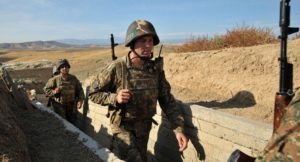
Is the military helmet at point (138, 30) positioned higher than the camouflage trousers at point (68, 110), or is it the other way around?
the military helmet at point (138, 30)

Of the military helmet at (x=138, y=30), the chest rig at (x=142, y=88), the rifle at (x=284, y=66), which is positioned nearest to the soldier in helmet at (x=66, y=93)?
the chest rig at (x=142, y=88)

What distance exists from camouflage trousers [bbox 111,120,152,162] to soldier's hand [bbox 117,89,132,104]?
0.45 metres

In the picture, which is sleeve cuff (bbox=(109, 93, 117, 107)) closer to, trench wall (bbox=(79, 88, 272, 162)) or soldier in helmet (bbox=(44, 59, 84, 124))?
trench wall (bbox=(79, 88, 272, 162))

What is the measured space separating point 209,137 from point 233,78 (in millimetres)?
3294

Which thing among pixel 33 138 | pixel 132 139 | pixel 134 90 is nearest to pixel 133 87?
pixel 134 90

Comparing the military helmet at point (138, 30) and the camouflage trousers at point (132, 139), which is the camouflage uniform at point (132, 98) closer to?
the camouflage trousers at point (132, 139)

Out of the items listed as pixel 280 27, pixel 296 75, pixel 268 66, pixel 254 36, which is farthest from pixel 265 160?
pixel 254 36

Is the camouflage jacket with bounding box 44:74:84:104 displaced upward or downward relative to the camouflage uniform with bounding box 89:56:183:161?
downward

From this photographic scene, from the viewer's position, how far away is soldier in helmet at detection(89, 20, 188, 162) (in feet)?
15.3

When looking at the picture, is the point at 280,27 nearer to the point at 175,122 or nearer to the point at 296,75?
the point at 175,122

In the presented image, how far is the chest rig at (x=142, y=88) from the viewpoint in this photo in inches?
187

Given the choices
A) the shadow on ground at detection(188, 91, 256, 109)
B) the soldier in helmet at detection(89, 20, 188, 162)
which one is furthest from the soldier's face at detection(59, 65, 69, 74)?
the soldier in helmet at detection(89, 20, 188, 162)

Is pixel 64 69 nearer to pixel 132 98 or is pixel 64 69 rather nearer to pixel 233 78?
pixel 233 78

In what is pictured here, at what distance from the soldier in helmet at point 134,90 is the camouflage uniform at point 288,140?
2770 mm
